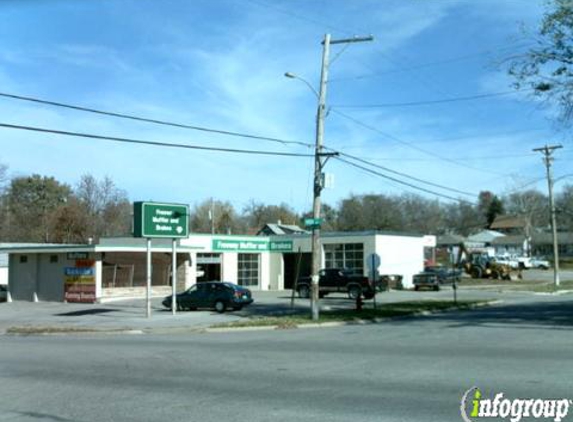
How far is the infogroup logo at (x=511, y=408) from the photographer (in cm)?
785

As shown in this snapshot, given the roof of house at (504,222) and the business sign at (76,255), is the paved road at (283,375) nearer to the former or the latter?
the business sign at (76,255)

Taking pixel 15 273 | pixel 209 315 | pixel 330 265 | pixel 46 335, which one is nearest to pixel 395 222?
pixel 330 265

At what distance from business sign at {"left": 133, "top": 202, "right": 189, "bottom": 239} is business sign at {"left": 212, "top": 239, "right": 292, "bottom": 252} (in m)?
19.9

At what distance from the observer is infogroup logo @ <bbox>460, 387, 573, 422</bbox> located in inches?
309

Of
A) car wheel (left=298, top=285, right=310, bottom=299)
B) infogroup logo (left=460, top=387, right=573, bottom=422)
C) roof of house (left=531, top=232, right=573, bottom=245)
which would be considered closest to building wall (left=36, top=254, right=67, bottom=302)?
car wheel (left=298, top=285, right=310, bottom=299)

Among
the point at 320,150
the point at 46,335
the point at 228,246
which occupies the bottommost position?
the point at 46,335

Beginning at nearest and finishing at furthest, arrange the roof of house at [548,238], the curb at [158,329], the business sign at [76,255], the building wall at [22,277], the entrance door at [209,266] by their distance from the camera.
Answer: the curb at [158,329] < the business sign at [76,255] < the building wall at [22,277] < the entrance door at [209,266] < the roof of house at [548,238]

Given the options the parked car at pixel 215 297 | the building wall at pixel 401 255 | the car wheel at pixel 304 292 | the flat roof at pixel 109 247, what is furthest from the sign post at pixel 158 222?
the building wall at pixel 401 255

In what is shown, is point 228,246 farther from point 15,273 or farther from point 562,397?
point 562,397

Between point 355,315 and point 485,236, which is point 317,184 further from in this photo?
point 485,236

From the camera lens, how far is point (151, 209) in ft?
92.6

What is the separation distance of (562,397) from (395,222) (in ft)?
323

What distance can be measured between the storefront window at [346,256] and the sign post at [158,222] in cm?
2188

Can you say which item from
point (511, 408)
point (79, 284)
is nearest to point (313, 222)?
point (511, 408)
